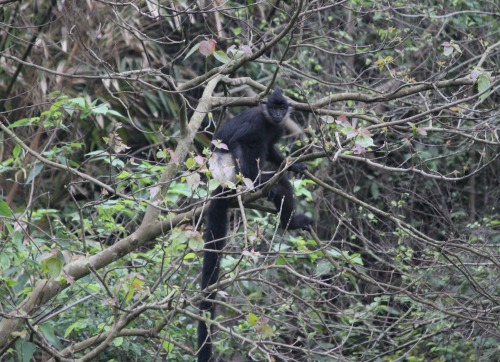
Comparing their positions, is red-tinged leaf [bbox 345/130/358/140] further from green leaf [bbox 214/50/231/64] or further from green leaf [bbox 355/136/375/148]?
green leaf [bbox 214/50/231/64]

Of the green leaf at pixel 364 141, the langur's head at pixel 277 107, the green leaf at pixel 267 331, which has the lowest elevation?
the langur's head at pixel 277 107

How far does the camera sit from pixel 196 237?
3.12 meters

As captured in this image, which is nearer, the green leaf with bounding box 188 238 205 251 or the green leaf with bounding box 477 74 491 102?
the green leaf with bounding box 188 238 205 251

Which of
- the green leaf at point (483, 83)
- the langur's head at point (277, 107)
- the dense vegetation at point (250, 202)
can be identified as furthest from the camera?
the langur's head at point (277, 107)

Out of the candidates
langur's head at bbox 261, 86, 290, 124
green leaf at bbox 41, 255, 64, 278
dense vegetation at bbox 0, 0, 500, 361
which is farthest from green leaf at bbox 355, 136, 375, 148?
langur's head at bbox 261, 86, 290, 124

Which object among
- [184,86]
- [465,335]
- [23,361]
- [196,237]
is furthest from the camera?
[465,335]

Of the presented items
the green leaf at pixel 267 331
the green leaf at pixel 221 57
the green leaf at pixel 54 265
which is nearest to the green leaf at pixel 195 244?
the green leaf at pixel 267 331

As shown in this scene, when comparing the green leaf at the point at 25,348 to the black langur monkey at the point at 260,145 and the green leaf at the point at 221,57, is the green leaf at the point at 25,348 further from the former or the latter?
the black langur monkey at the point at 260,145

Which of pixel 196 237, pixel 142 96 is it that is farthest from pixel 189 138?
pixel 142 96

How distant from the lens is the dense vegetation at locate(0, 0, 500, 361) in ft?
12.6

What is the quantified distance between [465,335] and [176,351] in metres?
2.15

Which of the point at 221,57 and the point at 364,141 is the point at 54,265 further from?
the point at 364,141

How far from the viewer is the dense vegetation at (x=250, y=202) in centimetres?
384

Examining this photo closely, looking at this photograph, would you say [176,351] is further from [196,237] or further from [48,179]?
[48,179]
